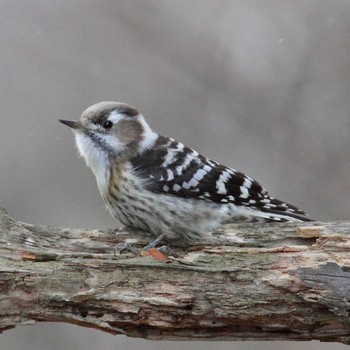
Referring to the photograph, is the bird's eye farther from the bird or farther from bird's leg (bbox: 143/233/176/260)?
bird's leg (bbox: 143/233/176/260)

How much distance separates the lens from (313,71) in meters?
5.91

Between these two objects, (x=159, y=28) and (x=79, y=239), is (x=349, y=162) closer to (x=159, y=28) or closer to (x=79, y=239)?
(x=159, y=28)

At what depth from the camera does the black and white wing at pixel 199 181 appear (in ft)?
15.5

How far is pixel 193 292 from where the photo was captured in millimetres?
→ 3652

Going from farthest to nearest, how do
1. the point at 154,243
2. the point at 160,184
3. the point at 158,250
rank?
1. the point at 160,184
2. the point at 154,243
3. the point at 158,250

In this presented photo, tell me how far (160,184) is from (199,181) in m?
0.25

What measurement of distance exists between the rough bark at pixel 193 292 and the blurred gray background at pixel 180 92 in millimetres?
2099

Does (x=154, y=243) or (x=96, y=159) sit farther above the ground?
(x=96, y=159)

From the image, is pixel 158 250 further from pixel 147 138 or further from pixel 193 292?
pixel 147 138

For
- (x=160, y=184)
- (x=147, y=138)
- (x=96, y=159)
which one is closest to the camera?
(x=160, y=184)

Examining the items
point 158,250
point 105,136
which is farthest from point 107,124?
point 158,250

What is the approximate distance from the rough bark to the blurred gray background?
6.89 ft

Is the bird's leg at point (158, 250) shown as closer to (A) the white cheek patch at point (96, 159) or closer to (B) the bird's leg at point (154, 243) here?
(B) the bird's leg at point (154, 243)

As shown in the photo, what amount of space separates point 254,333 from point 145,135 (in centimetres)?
179
